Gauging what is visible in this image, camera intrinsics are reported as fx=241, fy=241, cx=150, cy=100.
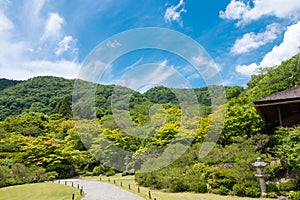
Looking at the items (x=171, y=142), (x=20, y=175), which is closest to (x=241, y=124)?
(x=171, y=142)

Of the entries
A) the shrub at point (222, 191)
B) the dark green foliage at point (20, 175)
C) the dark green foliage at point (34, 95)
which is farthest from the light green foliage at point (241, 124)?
the dark green foliage at point (34, 95)

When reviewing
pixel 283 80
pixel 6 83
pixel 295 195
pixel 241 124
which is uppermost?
pixel 6 83

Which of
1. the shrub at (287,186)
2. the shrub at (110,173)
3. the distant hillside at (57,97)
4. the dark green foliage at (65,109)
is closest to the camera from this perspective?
the shrub at (287,186)

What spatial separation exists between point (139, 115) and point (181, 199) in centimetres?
1575

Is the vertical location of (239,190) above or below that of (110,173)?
above

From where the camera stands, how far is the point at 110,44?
10.1 meters

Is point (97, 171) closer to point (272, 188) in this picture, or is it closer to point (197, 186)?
point (197, 186)

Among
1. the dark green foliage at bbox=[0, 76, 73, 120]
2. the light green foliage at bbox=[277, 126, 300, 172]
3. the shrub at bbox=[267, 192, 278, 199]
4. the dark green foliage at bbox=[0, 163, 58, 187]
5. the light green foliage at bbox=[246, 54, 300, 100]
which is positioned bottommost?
the dark green foliage at bbox=[0, 163, 58, 187]

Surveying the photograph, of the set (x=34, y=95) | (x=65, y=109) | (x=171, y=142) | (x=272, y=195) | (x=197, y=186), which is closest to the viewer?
(x=272, y=195)

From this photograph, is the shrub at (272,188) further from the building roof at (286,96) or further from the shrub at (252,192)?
the building roof at (286,96)

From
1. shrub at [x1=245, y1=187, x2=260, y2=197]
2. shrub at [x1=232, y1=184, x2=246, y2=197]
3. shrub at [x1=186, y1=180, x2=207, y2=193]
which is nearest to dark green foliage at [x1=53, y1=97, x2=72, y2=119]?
shrub at [x1=186, y1=180, x2=207, y2=193]

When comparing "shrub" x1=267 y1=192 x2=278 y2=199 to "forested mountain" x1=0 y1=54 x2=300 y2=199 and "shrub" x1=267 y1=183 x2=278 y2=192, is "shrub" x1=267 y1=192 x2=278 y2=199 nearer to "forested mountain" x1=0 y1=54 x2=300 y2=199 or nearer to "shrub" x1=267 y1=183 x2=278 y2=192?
"forested mountain" x1=0 y1=54 x2=300 y2=199

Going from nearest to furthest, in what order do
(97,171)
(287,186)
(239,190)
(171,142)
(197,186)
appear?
(287,186) → (239,190) → (197,186) → (171,142) → (97,171)

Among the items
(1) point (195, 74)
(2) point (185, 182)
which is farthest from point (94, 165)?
(1) point (195, 74)
